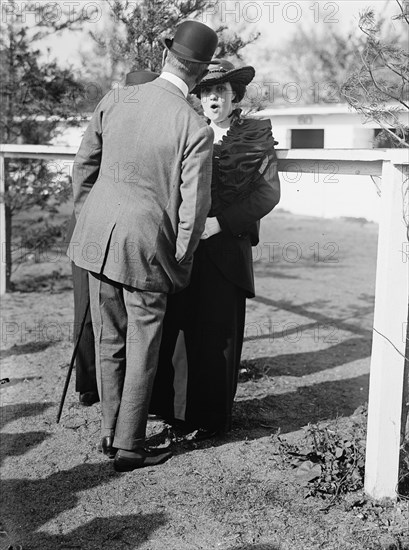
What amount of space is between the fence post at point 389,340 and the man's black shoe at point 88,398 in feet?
6.85

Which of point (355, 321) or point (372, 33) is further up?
point (372, 33)

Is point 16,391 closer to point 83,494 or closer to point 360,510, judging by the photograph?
point 83,494

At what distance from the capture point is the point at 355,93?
3.99 meters

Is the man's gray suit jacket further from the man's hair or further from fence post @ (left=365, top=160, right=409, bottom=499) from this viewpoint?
fence post @ (left=365, top=160, right=409, bottom=499)

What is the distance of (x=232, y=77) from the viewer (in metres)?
4.33

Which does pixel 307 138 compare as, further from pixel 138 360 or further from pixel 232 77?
pixel 138 360

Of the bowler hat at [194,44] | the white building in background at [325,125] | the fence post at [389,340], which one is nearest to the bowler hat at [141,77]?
the bowler hat at [194,44]

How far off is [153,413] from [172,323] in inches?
22.4

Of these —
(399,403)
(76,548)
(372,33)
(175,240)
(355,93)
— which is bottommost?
(76,548)

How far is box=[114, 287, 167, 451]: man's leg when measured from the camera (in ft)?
12.8

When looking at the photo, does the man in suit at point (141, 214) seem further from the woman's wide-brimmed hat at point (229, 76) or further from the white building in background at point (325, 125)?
the white building in background at point (325, 125)

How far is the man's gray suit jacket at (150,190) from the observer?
12.2 feet

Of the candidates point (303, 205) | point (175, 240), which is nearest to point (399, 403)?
point (175, 240)

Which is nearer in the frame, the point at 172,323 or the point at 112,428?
the point at 112,428
